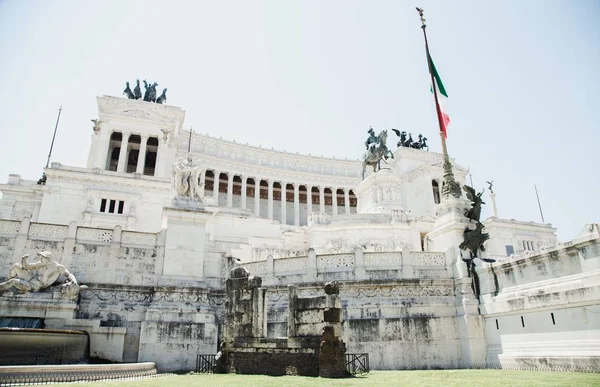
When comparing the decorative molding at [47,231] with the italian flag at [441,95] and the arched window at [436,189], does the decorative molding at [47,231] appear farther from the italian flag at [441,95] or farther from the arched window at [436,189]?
the arched window at [436,189]

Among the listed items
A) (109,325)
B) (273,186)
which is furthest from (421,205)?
(109,325)

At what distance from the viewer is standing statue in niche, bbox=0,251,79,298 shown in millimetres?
17281

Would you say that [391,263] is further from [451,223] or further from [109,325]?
[109,325]

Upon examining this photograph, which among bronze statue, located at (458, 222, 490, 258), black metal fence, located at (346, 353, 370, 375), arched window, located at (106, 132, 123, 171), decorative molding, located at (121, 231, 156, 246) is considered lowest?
black metal fence, located at (346, 353, 370, 375)

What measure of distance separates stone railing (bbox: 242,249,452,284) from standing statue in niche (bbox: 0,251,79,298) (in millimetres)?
8868

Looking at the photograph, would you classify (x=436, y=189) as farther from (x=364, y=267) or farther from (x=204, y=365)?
(x=204, y=365)

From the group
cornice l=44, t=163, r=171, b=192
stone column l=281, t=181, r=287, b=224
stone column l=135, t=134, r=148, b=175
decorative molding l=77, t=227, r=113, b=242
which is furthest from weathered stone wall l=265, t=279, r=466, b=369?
stone column l=281, t=181, r=287, b=224

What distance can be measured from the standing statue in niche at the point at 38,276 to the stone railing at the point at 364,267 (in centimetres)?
887

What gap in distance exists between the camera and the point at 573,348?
13414 mm

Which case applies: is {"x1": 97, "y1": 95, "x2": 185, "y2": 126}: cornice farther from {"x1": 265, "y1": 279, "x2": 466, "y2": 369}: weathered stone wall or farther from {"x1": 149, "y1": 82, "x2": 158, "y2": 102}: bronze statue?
{"x1": 265, "y1": 279, "x2": 466, "y2": 369}: weathered stone wall

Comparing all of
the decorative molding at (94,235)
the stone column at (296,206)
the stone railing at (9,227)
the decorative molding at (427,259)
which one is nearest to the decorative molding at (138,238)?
the decorative molding at (94,235)

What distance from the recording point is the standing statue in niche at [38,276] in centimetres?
1728

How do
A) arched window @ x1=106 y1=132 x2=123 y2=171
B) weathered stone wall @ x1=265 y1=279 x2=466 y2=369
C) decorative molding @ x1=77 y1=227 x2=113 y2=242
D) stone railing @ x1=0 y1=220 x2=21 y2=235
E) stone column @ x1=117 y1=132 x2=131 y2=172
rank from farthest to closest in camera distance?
arched window @ x1=106 y1=132 x2=123 y2=171, stone column @ x1=117 y1=132 x2=131 y2=172, decorative molding @ x1=77 y1=227 x2=113 y2=242, stone railing @ x1=0 y1=220 x2=21 y2=235, weathered stone wall @ x1=265 y1=279 x2=466 y2=369

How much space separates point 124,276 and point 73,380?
354 inches
